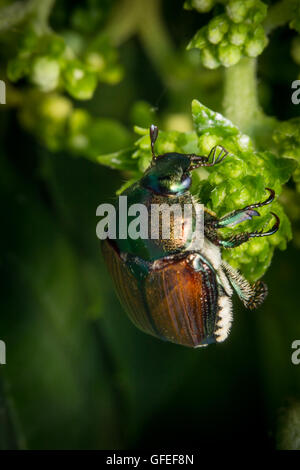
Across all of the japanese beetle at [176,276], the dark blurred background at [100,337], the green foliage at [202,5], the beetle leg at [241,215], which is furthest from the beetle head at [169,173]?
the dark blurred background at [100,337]

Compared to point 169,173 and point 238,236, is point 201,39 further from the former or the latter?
point 238,236

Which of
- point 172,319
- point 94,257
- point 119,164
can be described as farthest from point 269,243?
point 94,257

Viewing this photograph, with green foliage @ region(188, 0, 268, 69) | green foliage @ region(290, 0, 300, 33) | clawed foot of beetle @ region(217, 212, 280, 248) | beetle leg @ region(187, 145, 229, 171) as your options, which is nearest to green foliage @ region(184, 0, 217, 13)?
green foliage @ region(188, 0, 268, 69)

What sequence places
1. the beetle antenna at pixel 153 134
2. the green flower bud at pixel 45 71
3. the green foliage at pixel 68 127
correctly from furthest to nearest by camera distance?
the green foliage at pixel 68 127 < the green flower bud at pixel 45 71 < the beetle antenna at pixel 153 134

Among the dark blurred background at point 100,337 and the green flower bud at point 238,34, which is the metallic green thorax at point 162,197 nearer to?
the green flower bud at point 238,34

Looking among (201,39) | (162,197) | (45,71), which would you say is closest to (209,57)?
(201,39)

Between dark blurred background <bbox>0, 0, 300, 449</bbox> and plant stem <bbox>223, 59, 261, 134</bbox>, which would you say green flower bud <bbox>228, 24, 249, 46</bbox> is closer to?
plant stem <bbox>223, 59, 261, 134</bbox>
